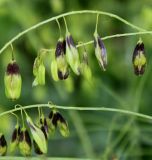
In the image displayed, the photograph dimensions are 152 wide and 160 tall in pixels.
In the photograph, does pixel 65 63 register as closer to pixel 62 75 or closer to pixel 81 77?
pixel 62 75

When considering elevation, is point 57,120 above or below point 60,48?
below

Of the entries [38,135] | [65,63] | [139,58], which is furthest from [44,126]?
[139,58]

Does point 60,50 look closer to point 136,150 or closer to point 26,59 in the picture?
point 136,150

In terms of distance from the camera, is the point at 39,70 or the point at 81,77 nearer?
the point at 39,70

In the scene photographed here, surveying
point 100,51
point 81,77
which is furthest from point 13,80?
point 81,77

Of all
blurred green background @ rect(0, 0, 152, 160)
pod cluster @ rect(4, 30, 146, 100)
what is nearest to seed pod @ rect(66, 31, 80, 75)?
pod cluster @ rect(4, 30, 146, 100)

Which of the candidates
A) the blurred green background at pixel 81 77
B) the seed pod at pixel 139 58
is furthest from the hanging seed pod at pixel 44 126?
the blurred green background at pixel 81 77

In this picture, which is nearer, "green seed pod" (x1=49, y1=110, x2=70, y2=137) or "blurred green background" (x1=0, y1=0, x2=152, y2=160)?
"green seed pod" (x1=49, y1=110, x2=70, y2=137)

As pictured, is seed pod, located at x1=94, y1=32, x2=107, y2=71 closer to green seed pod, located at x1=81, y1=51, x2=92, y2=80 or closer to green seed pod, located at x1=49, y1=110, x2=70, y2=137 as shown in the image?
green seed pod, located at x1=81, y1=51, x2=92, y2=80
